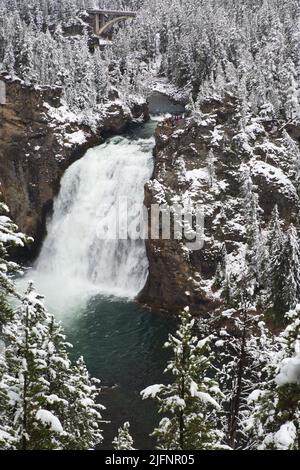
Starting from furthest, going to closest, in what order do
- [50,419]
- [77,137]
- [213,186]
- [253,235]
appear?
[77,137] → [213,186] → [253,235] → [50,419]

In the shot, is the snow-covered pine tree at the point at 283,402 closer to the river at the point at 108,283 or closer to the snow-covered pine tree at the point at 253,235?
the river at the point at 108,283

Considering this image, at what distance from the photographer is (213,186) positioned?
4406 cm

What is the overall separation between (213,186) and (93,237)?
1403cm

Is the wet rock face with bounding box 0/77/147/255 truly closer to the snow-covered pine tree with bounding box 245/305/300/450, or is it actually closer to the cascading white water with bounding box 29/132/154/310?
the cascading white water with bounding box 29/132/154/310

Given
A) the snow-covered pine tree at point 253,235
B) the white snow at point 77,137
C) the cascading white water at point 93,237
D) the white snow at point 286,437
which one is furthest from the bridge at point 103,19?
the white snow at point 286,437

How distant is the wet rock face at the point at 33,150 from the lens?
53844 millimetres

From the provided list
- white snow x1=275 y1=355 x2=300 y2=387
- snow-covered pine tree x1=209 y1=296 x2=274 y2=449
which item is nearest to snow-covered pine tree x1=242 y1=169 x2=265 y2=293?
snow-covered pine tree x1=209 y1=296 x2=274 y2=449

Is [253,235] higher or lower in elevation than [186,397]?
higher

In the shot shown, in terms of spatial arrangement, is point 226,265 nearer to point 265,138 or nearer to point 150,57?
point 265,138

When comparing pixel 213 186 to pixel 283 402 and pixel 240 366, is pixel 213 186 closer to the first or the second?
pixel 240 366

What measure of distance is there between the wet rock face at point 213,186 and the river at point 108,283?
10.1 ft

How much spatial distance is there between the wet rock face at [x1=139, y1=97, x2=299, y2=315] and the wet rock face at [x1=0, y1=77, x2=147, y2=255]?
43.2 ft

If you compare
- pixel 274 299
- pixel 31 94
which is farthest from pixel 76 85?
pixel 274 299

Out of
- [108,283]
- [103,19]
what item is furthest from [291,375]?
[103,19]
